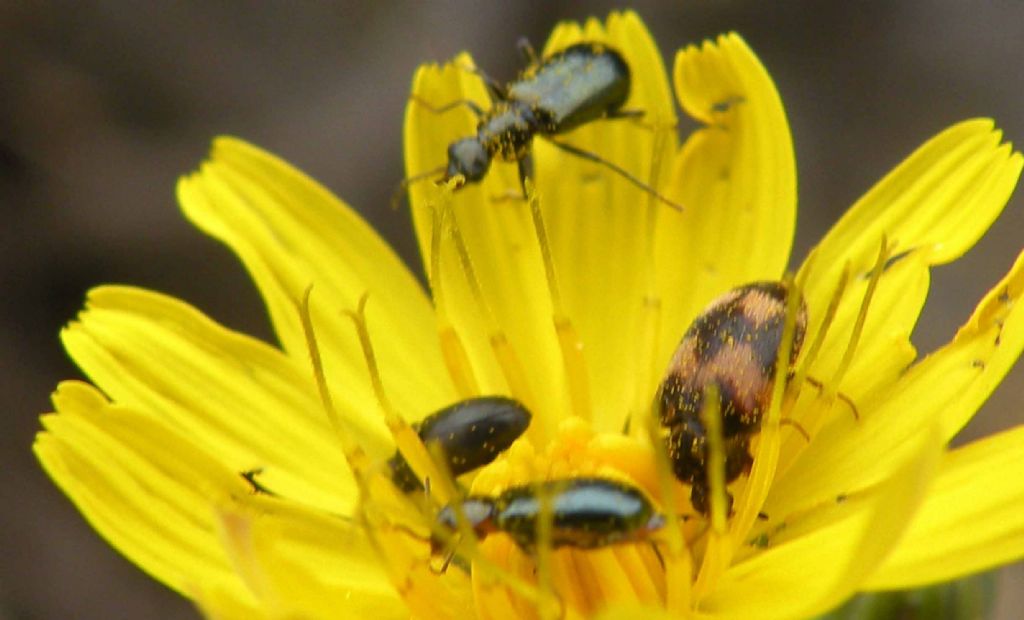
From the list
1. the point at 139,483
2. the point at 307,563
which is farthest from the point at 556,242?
the point at 139,483

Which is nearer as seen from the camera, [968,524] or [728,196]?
[968,524]

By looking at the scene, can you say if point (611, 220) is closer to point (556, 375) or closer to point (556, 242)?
point (556, 242)

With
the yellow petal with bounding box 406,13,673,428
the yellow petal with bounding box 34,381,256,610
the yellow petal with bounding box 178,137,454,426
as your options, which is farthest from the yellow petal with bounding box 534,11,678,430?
the yellow petal with bounding box 34,381,256,610

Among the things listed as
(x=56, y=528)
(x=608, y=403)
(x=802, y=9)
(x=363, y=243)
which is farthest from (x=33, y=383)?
(x=802, y=9)

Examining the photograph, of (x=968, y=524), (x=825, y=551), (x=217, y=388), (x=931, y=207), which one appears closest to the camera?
(x=968, y=524)

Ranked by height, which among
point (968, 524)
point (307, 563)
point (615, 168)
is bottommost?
point (968, 524)

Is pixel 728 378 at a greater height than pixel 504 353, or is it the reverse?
pixel 504 353

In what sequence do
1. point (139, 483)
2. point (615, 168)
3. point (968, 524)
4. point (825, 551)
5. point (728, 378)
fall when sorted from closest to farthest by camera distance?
point (968, 524) < point (825, 551) < point (728, 378) < point (139, 483) < point (615, 168)

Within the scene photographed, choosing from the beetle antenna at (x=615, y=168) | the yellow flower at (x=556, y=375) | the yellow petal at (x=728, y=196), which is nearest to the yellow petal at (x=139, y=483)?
the yellow flower at (x=556, y=375)

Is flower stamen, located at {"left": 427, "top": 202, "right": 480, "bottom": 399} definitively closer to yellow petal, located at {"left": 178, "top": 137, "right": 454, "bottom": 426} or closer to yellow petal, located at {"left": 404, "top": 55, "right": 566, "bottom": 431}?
yellow petal, located at {"left": 404, "top": 55, "right": 566, "bottom": 431}
